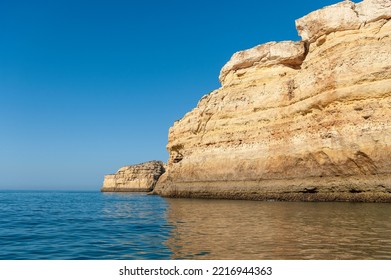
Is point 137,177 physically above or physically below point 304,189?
above

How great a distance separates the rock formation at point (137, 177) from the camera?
9588cm

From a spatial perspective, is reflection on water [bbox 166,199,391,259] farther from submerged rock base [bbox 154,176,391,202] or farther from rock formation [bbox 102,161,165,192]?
rock formation [bbox 102,161,165,192]

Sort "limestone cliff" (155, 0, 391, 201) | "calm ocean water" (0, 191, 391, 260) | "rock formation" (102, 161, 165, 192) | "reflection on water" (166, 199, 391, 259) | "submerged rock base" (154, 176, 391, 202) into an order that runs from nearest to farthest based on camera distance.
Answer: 1. "reflection on water" (166, 199, 391, 259)
2. "calm ocean water" (0, 191, 391, 260)
3. "submerged rock base" (154, 176, 391, 202)
4. "limestone cliff" (155, 0, 391, 201)
5. "rock formation" (102, 161, 165, 192)

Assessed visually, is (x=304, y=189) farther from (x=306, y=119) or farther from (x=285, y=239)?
(x=285, y=239)

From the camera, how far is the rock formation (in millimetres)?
95875

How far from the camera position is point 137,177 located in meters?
98.4

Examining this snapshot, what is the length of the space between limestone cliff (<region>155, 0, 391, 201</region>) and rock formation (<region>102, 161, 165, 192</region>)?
51583mm

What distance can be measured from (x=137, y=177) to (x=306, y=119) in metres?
71.6

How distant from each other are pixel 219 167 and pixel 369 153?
51.4ft

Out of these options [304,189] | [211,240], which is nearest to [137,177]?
[304,189]

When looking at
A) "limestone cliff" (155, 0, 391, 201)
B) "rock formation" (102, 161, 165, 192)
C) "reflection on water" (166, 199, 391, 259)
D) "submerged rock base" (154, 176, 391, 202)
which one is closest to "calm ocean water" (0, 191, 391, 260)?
"reflection on water" (166, 199, 391, 259)
